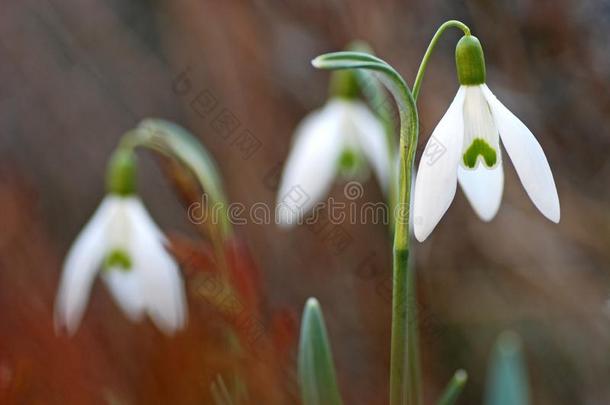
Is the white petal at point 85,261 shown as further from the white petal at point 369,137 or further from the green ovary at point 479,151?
the green ovary at point 479,151

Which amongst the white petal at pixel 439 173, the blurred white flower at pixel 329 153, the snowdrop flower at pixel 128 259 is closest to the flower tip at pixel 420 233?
the white petal at pixel 439 173

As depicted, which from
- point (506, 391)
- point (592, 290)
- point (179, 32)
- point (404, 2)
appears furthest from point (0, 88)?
point (506, 391)

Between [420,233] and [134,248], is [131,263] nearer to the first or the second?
[134,248]

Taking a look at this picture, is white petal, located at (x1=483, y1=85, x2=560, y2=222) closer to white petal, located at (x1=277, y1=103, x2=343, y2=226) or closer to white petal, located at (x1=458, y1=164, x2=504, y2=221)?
white petal, located at (x1=458, y1=164, x2=504, y2=221)

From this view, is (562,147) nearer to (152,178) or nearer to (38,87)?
(152,178)
